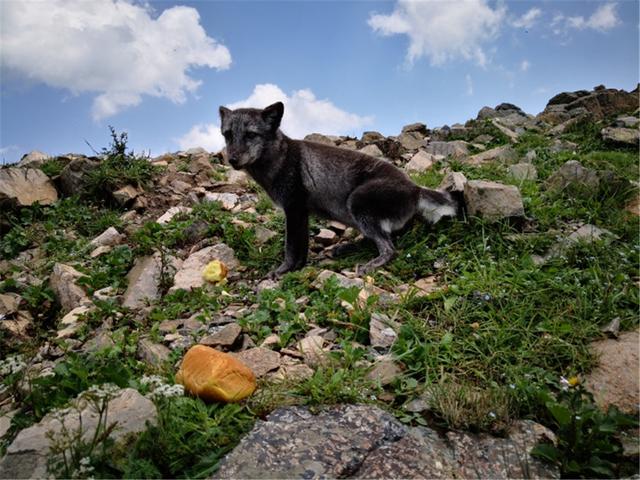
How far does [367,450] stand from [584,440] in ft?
3.65

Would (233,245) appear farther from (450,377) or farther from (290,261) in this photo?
(450,377)

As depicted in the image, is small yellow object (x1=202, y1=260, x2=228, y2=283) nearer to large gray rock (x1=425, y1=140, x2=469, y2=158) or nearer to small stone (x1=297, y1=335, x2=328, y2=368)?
small stone (x1=297, y1=335, x2=328, y2=368)

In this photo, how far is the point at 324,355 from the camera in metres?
3.27

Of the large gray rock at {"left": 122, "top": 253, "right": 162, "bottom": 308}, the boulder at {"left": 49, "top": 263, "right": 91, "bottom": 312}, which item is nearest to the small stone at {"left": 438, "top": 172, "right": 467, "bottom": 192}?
the large gray rock at {"left": 122, "top": 253, "right": 162, "bottom": 308}

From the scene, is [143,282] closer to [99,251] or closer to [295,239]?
[99,251]

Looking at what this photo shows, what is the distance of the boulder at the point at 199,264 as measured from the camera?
511 centimetres

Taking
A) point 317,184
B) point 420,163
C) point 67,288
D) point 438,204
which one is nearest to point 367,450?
point 438,204

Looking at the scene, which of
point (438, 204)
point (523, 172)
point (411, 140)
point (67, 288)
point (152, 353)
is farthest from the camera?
point (411, 140)

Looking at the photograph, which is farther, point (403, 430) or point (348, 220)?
point (348, 220)

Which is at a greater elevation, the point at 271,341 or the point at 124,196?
the point at 124,196

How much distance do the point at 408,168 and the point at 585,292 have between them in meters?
5.23

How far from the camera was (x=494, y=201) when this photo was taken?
490cm

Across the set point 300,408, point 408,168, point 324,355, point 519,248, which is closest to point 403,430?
point 300,408

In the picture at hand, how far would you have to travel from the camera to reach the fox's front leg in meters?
5.41
